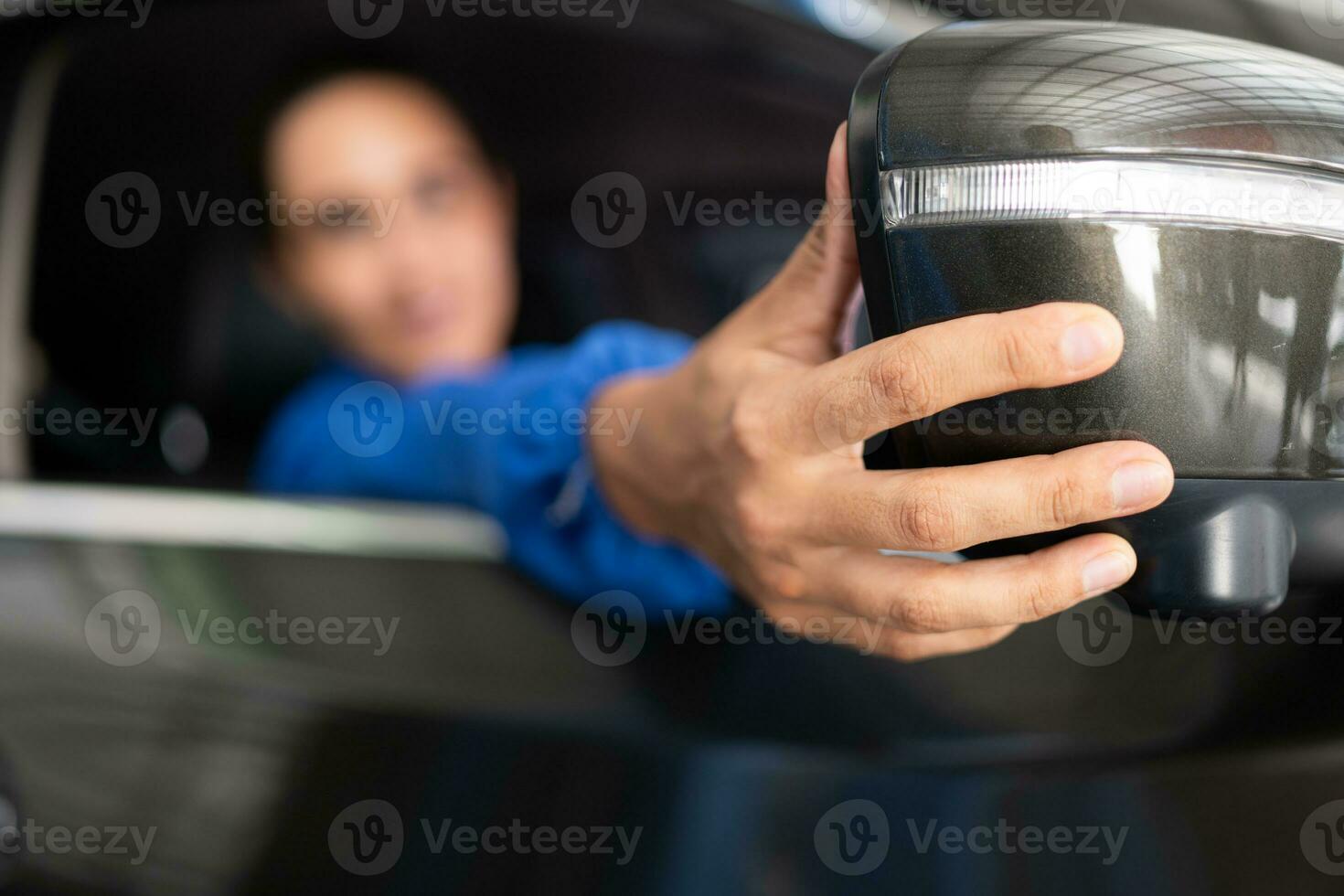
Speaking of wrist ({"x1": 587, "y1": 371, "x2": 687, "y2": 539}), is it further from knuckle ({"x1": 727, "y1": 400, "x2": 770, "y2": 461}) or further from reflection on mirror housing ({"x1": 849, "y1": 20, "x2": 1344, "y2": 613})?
reflection on mirror housing ({"x1": 849, "y1": 20, "x2": 1344, "y2": 613})

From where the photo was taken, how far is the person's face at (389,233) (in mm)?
2074

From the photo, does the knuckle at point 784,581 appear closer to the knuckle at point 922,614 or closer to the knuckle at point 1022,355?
the knuckle at point 922,614

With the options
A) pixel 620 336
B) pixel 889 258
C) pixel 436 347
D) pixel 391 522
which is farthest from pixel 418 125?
pixel 889 258

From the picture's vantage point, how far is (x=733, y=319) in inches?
29.4

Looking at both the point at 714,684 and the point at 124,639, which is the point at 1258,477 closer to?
the point at 714,684

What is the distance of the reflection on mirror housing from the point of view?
47 centimetres

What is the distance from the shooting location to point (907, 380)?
54 cm

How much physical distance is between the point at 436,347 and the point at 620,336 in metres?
0.97

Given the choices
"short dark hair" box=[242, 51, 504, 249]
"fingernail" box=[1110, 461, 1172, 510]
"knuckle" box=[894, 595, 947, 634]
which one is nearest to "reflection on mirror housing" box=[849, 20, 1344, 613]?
"fingernail" box=[1110, 461, 1172, 510]

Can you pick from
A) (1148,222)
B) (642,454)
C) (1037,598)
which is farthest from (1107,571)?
(642,454)

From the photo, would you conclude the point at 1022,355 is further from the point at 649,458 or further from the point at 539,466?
the point at 539,466

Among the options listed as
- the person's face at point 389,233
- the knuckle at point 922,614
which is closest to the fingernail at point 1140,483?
the knuckle at point 922,614

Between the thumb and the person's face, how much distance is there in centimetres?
150

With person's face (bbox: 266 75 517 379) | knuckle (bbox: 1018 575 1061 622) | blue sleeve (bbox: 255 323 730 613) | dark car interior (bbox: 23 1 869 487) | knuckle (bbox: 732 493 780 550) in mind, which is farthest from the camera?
person's face (bbox: 266 75 517 379)
